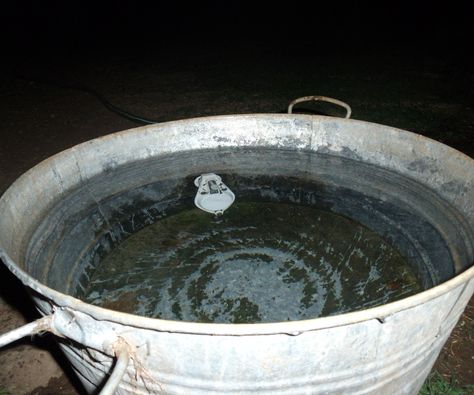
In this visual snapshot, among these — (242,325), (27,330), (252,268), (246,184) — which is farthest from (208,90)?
(242,325)

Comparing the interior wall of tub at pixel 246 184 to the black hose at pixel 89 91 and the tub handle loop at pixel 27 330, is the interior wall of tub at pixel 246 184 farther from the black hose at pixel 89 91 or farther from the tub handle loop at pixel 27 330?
the black hose at pixel 89 91

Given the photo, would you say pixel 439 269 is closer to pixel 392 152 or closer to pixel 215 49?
pixel 392 152

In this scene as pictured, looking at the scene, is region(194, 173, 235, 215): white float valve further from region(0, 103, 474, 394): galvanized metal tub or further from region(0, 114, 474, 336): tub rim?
region(0, 114, 474, 336): tub rim

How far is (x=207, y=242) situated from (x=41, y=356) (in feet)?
3.33

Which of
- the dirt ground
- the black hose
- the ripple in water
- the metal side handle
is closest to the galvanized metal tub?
the metal side handle

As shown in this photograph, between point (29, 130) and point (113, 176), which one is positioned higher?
point (113, 176)

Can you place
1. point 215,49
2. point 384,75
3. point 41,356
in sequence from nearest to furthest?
1. point 41,356
2. point 384,75
3. point 215,49

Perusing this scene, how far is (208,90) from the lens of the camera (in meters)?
5.12

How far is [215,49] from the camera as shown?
6.73 meters

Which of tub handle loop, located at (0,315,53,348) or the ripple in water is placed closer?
tub handle loop, located at (0,315,53,348)

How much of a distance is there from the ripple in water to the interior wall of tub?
0.20ft

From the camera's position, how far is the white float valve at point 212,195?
1863mm

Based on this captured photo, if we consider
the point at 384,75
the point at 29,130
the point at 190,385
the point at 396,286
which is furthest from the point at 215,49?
the point at 190,385

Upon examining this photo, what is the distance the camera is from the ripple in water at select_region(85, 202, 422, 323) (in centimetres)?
148
